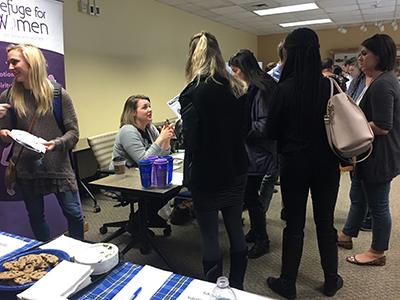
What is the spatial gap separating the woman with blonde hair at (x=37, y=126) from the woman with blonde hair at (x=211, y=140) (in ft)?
2.70

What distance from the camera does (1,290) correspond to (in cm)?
90

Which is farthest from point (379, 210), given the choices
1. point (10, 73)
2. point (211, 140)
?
point (10, 73)

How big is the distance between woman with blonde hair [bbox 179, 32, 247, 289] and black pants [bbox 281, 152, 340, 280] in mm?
294

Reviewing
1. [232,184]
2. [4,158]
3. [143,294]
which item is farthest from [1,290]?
[4,158]

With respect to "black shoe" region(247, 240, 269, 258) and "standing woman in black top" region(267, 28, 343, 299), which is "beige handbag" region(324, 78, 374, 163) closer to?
"standing woman in black top" region(267, 28, 343, 299)

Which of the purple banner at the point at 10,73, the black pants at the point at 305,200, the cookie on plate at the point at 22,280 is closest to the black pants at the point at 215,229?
the black pants at the point at 305,200

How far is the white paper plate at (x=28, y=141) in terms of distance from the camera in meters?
1.74

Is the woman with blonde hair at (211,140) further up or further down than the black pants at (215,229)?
further up

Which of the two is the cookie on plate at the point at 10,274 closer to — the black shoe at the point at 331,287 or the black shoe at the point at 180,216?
the black shoe at the point at 331,287

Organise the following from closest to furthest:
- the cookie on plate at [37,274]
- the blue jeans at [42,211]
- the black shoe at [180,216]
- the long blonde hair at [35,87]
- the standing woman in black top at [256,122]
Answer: the cookie on plate at [37,274] → the long blonde hair at [35,87] → the blue jeans at [42,211] → the standing woman in black top at [256,122] → the black shoe at [180,216]

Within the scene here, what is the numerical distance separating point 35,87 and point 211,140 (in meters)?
1.07

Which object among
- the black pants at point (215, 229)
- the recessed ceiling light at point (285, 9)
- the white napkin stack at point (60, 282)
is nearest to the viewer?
the white napkin stack at point (60, 282)

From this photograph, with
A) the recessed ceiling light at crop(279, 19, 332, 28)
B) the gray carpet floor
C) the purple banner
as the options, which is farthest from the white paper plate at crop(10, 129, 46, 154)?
the recessed ceiling light at crop(279, 19, 332, 28)

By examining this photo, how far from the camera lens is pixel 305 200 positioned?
185cm
